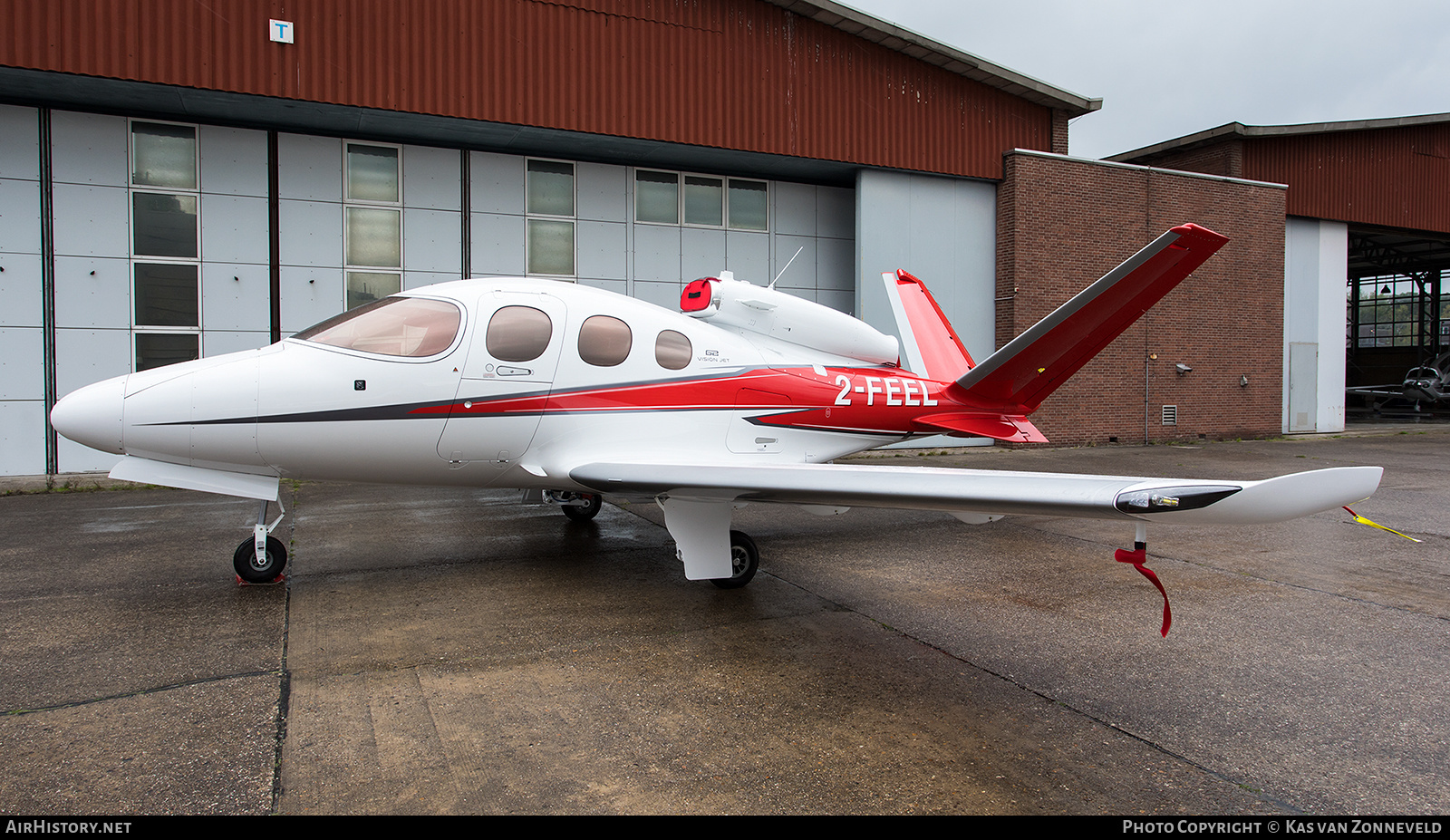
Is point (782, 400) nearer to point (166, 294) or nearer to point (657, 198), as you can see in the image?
point (657, 198)

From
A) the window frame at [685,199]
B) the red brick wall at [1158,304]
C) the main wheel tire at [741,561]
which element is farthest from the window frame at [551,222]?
the main wheel tire at [741,561]

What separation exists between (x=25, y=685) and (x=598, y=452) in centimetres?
358

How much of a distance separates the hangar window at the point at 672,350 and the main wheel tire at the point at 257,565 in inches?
131

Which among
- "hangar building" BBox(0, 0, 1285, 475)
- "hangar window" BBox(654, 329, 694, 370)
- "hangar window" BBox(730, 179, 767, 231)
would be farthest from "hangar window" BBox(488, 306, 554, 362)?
"hangar window" BBox(730, 179, 767, 231)

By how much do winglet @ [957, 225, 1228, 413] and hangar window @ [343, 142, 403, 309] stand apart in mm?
10681

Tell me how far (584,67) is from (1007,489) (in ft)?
41.1

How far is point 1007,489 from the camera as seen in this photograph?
140 inches

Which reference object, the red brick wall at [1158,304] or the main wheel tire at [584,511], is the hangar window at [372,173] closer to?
the main wheel tire at [584,511]

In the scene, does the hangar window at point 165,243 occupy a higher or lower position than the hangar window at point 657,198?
lower

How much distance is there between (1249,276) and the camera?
19.3 metres

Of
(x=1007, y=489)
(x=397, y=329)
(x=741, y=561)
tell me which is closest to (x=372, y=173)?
(x=397, y=329)

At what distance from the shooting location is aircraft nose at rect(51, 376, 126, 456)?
5102 mm

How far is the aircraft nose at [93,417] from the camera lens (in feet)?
16.7

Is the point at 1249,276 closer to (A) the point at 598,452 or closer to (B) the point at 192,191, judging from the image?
(A) the point at 598,452
